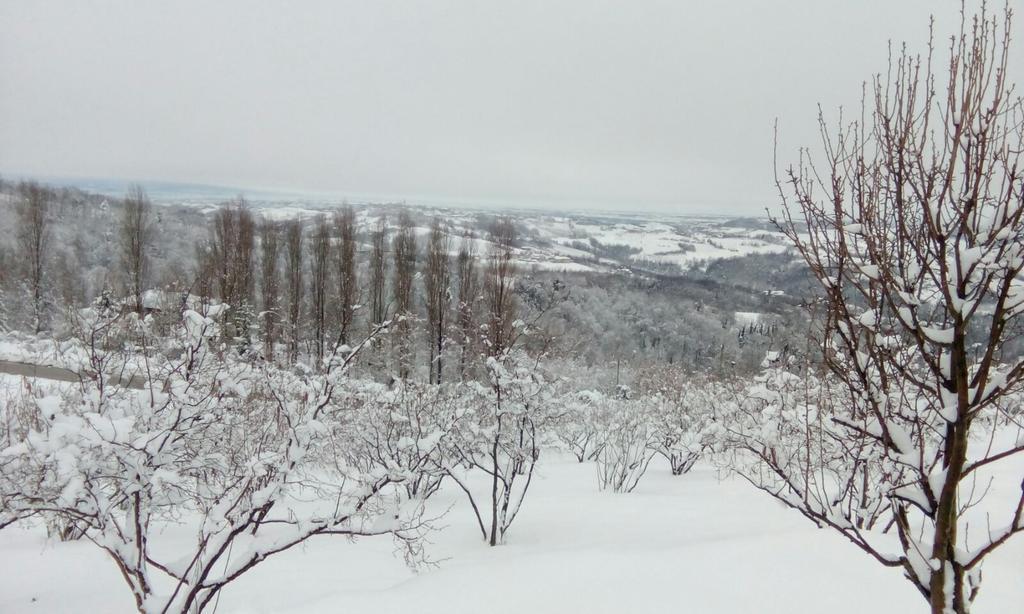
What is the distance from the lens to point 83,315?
477 centimetres

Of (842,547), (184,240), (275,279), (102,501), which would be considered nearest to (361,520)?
(102,501)

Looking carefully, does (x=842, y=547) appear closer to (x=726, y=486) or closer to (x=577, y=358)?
(x=726, y=486)

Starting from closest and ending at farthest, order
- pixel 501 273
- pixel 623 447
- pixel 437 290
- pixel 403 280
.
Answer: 1. pixel 623 447
2. pixel 501 273
3. pixel 437 290
4. pixel 403 280

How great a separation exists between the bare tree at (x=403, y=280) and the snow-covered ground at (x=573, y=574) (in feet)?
38.8

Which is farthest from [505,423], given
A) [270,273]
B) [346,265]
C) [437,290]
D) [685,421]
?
[270,273]

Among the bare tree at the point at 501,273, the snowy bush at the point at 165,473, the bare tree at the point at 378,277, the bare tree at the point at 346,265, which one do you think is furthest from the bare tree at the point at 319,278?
the snowy bush at the point at 165,473

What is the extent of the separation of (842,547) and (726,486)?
20.9 feet

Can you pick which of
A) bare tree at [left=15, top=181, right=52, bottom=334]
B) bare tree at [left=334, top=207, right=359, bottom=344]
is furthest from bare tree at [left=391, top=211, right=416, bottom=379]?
bare tree at [left=15, top=181, right=52, bottom=334]

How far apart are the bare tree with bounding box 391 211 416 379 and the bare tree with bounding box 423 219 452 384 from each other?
0.83 metres

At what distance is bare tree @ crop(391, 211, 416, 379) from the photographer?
20.8 metres

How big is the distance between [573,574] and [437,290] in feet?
61.3

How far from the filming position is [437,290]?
2328 centimetres

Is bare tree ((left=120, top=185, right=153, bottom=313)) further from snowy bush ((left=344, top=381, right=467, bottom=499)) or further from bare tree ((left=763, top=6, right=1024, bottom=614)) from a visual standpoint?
bare tree ((left=763, top=6, right=1024, bottom=614))

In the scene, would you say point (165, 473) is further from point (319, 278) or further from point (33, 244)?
point (33, 244)
